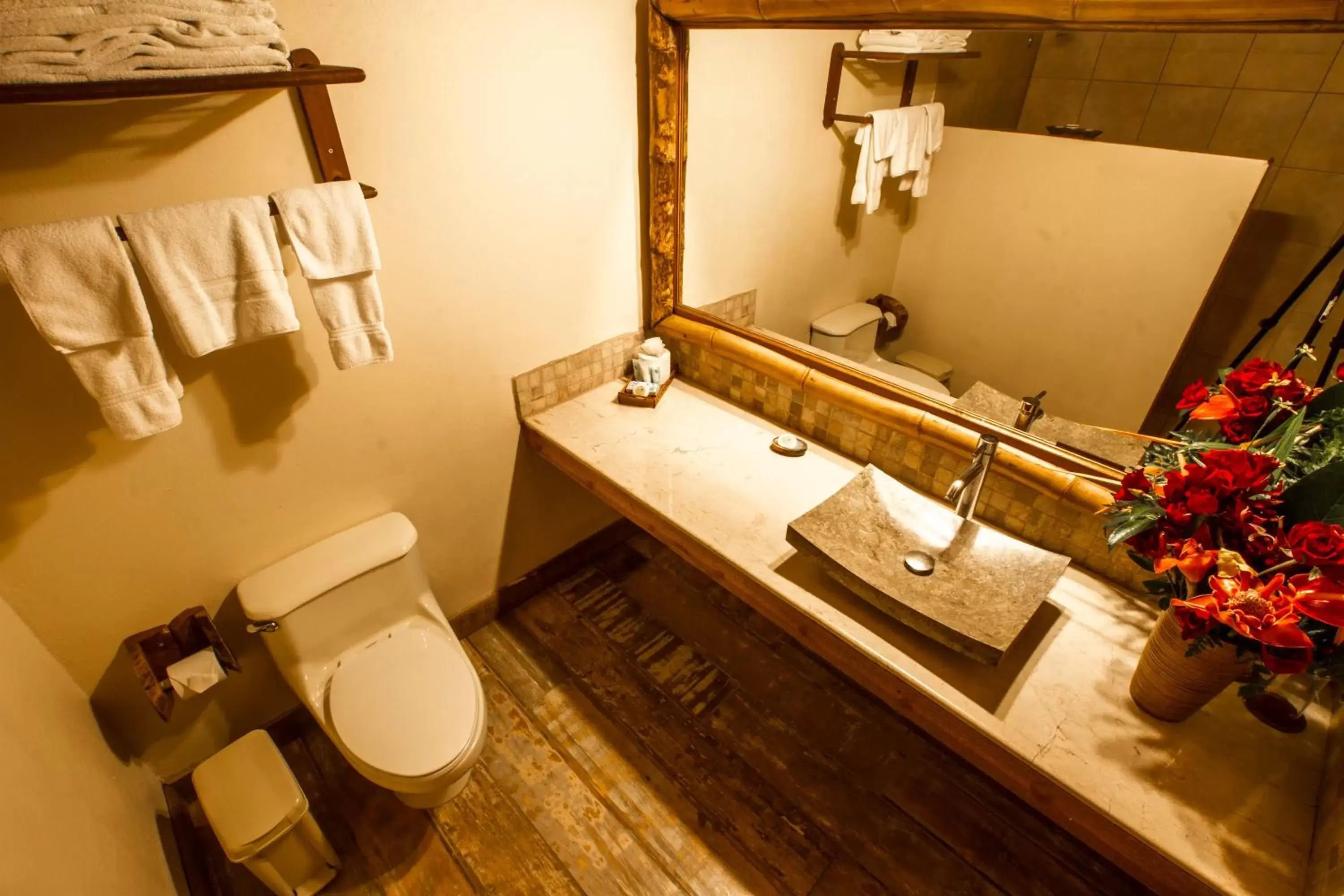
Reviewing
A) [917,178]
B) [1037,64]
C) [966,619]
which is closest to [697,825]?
[966,619]

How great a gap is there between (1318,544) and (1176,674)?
0.36m

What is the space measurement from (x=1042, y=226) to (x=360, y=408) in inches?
65.9

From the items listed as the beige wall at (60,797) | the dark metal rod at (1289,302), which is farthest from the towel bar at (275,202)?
the dark metal rod at (1289,302)

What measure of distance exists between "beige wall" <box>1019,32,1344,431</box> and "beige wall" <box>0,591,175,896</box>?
2.14 m

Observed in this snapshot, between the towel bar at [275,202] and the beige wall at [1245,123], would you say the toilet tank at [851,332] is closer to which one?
the beige wall at [1245,123]

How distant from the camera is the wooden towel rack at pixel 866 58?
4.61ft

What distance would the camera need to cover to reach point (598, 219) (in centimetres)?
170

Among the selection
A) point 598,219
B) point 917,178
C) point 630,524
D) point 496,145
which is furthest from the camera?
point 630,524

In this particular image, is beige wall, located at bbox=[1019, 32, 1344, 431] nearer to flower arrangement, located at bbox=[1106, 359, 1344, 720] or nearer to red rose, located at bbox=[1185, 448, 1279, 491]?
flower arrangement, located at bbox=[1106, 359, 1344, 720]

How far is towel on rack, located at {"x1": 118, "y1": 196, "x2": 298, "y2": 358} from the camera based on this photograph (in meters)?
0.99

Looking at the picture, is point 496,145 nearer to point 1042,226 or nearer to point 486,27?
point 486,27

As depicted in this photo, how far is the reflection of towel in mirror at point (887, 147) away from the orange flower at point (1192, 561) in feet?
3.63

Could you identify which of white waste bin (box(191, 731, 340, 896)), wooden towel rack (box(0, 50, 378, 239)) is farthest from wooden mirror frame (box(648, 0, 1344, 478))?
white waste bin (box(191, 731, 340, 896))

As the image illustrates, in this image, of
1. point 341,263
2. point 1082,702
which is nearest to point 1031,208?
point 1082,702
